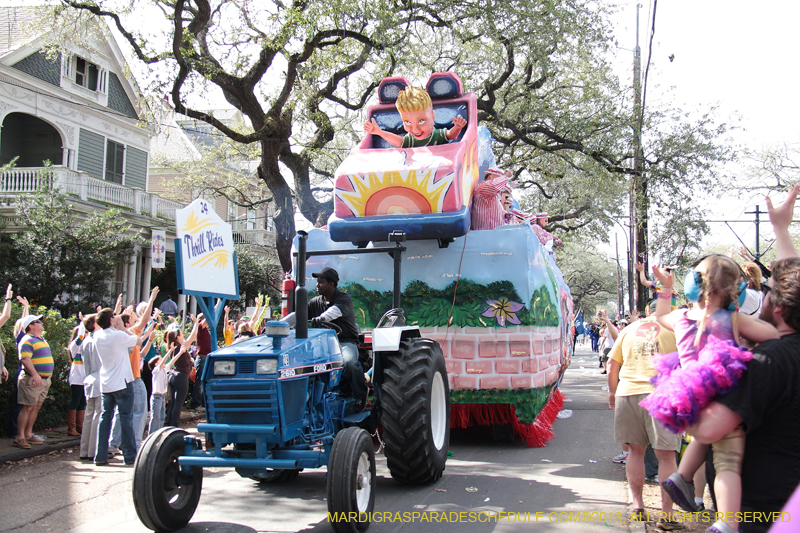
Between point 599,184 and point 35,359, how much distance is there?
15.1 metres

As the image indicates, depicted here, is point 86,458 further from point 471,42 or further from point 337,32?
point 471,42

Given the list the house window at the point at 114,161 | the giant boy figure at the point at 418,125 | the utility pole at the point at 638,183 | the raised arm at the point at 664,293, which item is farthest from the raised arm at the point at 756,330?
the house window at the point at 114,161

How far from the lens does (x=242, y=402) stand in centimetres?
446

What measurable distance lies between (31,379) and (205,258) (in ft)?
11.9

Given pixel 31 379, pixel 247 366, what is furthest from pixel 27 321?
pixel 247 366

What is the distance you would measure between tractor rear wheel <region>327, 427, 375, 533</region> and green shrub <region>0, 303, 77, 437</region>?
19.2ft

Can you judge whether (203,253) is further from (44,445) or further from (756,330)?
(756,330)

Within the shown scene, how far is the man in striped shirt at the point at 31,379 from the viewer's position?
7354 mm

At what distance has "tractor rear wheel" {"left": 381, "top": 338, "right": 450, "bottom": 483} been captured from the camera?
5.16 metres

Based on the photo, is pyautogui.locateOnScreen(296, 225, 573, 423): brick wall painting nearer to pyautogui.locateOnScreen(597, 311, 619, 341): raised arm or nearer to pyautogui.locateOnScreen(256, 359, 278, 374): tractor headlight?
pyautogui.locateOnScreen(597, 311, 619, 341): raised arm

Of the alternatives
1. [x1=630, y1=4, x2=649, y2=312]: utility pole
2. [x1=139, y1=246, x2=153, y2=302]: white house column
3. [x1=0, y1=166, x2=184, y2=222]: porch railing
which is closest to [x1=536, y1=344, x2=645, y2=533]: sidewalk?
[x1=630, y1=4, x2=649, y2=312]: utility pole

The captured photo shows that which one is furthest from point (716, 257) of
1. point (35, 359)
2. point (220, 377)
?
point (35, 359)

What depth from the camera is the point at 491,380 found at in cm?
702

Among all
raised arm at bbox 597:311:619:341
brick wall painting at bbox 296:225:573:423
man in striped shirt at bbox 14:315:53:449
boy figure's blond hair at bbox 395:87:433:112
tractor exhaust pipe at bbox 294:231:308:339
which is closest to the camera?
tractor exhaust pipe at bbox 294:231:308:339
